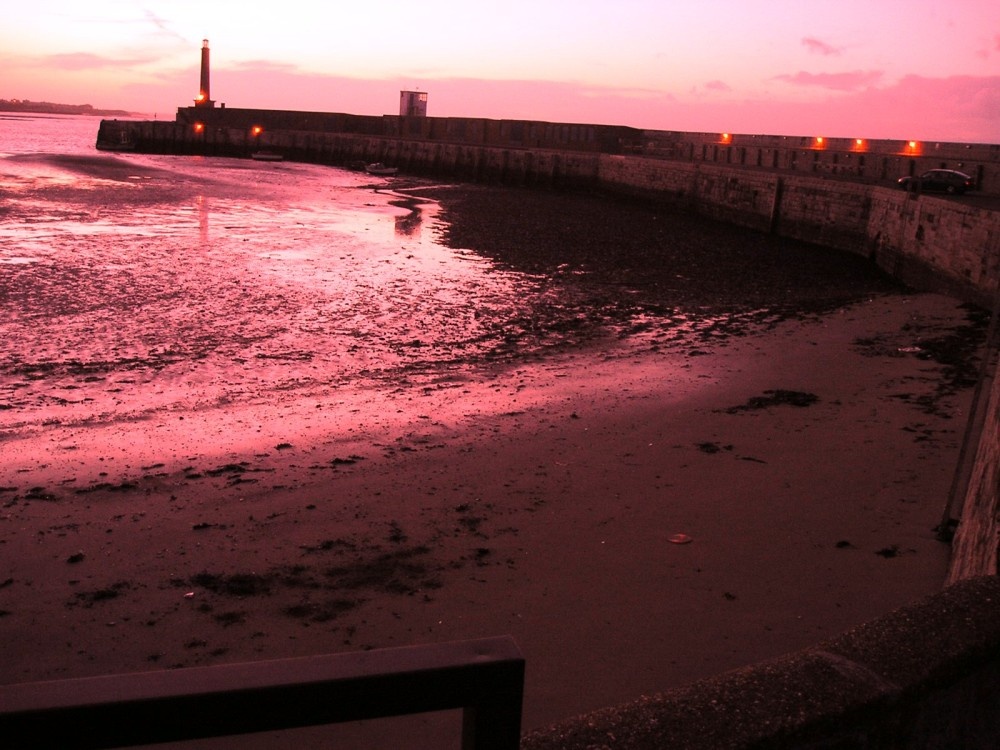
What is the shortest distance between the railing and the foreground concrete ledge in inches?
19.2

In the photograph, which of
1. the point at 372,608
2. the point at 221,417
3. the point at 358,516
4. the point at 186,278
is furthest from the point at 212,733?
the point at 186,278

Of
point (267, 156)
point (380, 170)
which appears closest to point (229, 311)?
point (380, 170)

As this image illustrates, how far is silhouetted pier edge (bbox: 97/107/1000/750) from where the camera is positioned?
1812mm

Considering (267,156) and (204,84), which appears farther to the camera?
(204,84)

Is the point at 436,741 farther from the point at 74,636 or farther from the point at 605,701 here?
the point at 74,636

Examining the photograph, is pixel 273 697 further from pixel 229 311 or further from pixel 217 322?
pixel 229 311

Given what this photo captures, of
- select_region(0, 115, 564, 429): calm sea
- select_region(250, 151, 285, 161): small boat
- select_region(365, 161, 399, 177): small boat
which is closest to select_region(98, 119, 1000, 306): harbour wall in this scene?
select_region(250, 151, 285, 161): small boat

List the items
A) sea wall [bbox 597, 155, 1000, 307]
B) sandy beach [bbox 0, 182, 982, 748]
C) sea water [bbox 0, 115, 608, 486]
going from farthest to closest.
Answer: sea wall [bbox 597, 155, 1000, 307] < sea water [bbox 0, 115, 608, 486] < sandy beach [bbox 0, 182, 982, 748]

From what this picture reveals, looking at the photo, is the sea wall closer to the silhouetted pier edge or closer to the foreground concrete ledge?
the silhouetted pier edge

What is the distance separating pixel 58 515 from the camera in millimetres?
5820

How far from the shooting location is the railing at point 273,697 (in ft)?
3.49

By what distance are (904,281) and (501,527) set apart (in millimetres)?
15011

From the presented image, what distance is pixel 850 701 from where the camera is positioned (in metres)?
1.85

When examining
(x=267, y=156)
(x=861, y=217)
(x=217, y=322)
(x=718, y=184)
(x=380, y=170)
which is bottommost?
(x=217, y=322)
